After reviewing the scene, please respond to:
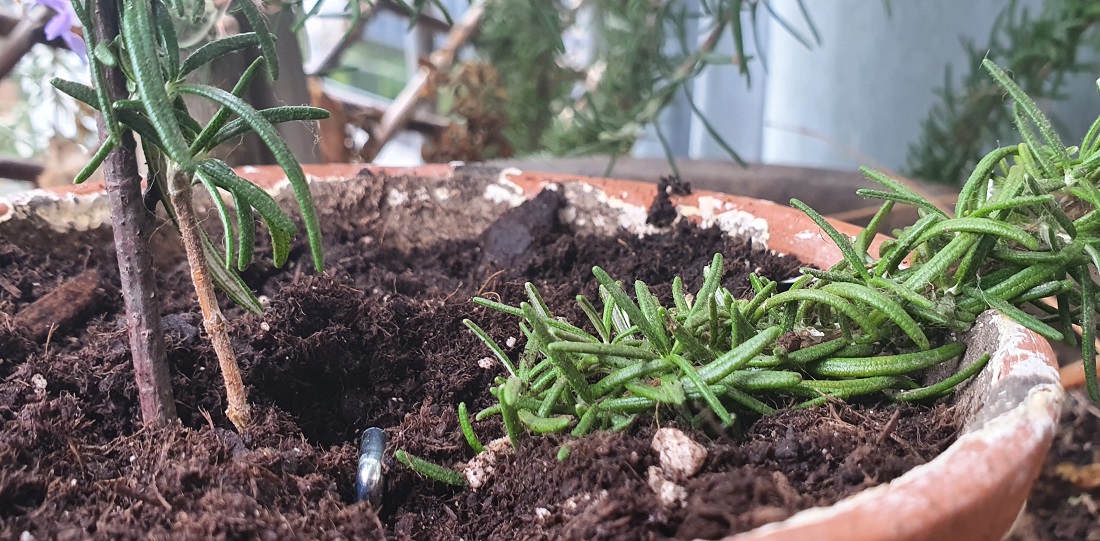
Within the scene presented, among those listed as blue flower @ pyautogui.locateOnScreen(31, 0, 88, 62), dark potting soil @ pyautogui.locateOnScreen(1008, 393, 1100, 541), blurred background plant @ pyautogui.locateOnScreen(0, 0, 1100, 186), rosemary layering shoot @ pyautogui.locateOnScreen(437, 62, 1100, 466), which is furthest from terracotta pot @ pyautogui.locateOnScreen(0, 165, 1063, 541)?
blue flower @ pyautogui.locateOnScreen(31, 0, 88, 62)

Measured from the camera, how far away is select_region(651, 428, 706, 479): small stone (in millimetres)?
456

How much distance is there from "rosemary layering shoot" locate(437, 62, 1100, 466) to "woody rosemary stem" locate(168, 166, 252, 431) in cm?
19

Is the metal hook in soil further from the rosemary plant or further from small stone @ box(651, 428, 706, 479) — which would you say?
small stone @ box(651, 428, 706, 479)

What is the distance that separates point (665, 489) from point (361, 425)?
341mm

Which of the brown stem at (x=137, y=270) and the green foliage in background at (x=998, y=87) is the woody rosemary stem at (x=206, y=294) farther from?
the green foliage in background at (x=998, y=87)

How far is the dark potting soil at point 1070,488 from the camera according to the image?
775mm

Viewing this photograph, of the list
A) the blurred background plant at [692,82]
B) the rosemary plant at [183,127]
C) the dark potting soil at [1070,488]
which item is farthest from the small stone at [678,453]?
the blurred background plant at [692,82]

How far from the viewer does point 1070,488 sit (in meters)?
0.82

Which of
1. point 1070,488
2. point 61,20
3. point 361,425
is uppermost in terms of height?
point 61,20

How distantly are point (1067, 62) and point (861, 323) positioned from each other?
38.0 inches

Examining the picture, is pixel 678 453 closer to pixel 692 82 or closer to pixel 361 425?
pixel 361 425

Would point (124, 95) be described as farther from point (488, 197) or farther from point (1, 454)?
point (488, 197)

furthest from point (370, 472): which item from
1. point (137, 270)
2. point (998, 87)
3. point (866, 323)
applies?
A: point (998, 87)

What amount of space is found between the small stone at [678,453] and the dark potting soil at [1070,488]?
0.53 m
